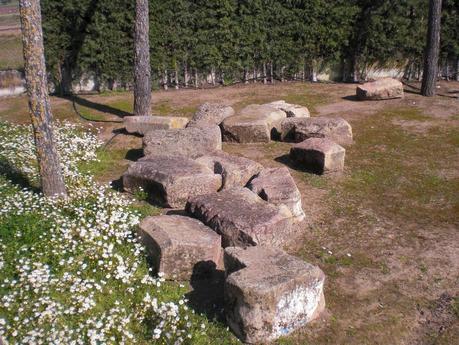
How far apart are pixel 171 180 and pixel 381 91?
960cm

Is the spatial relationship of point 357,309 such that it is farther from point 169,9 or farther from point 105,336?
point 169,9

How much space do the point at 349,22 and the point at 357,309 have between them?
1387cm

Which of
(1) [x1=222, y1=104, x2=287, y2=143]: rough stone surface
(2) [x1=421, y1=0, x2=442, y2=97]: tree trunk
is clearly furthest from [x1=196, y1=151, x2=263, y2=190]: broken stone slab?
(2) [x1=421, y1=0, x2=442, y2=97]: tree trunk

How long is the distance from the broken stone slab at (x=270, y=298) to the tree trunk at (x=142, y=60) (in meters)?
8.64

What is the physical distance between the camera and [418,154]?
37.5 ft

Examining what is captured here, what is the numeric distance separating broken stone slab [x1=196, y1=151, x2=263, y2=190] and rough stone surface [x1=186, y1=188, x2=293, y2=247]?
40.2 inches

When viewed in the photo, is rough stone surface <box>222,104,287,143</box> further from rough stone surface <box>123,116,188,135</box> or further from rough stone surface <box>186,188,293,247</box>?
rough stone surface <box>186,188,293,247</box>

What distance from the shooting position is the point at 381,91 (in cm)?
1573

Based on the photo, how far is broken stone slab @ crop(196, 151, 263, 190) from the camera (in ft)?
30.2

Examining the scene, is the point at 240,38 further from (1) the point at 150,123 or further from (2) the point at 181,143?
(2) the point at 181,143

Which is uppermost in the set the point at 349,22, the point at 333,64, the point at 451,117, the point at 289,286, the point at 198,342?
the point at 349,22

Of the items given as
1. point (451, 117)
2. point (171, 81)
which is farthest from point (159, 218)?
point (171, 81)

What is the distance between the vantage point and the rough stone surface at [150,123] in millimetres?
12336

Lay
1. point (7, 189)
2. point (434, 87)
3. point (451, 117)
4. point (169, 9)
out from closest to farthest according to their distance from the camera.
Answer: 1. point (7, 189)
2. point (451, 117)
3. point (434, 87)
4. point (169, 9)
